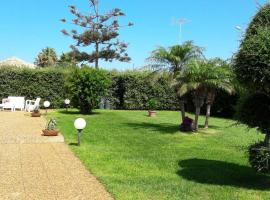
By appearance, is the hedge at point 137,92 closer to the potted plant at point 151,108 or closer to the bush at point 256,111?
the potted plant at point 151,108

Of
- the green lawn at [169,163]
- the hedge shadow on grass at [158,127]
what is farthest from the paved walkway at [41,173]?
the hedge shadow on grass at [158,127]

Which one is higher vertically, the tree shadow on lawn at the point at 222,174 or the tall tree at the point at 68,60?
the tall tree at the point at 68,60

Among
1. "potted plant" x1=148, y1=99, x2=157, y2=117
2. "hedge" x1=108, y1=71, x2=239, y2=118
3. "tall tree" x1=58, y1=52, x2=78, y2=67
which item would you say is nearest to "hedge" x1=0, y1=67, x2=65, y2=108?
"tall tree" x1=58, y1=52, x2=78, y2=67

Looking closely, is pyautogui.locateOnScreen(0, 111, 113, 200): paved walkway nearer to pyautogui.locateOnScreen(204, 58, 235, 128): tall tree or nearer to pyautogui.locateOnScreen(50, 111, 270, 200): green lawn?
pyautogui.locateOnScreen(50, 111, 270, 200): green lawn

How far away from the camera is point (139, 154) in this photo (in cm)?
1075

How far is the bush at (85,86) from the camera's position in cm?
2167

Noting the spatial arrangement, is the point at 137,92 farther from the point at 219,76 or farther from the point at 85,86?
the point at 219,76

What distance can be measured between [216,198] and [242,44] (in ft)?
8.27

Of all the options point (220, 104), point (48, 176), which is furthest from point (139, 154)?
point (220, 104)

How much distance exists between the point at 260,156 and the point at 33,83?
19.8 meters

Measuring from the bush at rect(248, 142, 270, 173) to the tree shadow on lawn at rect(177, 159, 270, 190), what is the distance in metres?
0.40

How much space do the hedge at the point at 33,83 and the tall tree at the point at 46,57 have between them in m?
35.0

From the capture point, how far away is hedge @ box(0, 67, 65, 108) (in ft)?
82.1

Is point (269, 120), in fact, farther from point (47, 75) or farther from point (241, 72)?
point (47, 75)
